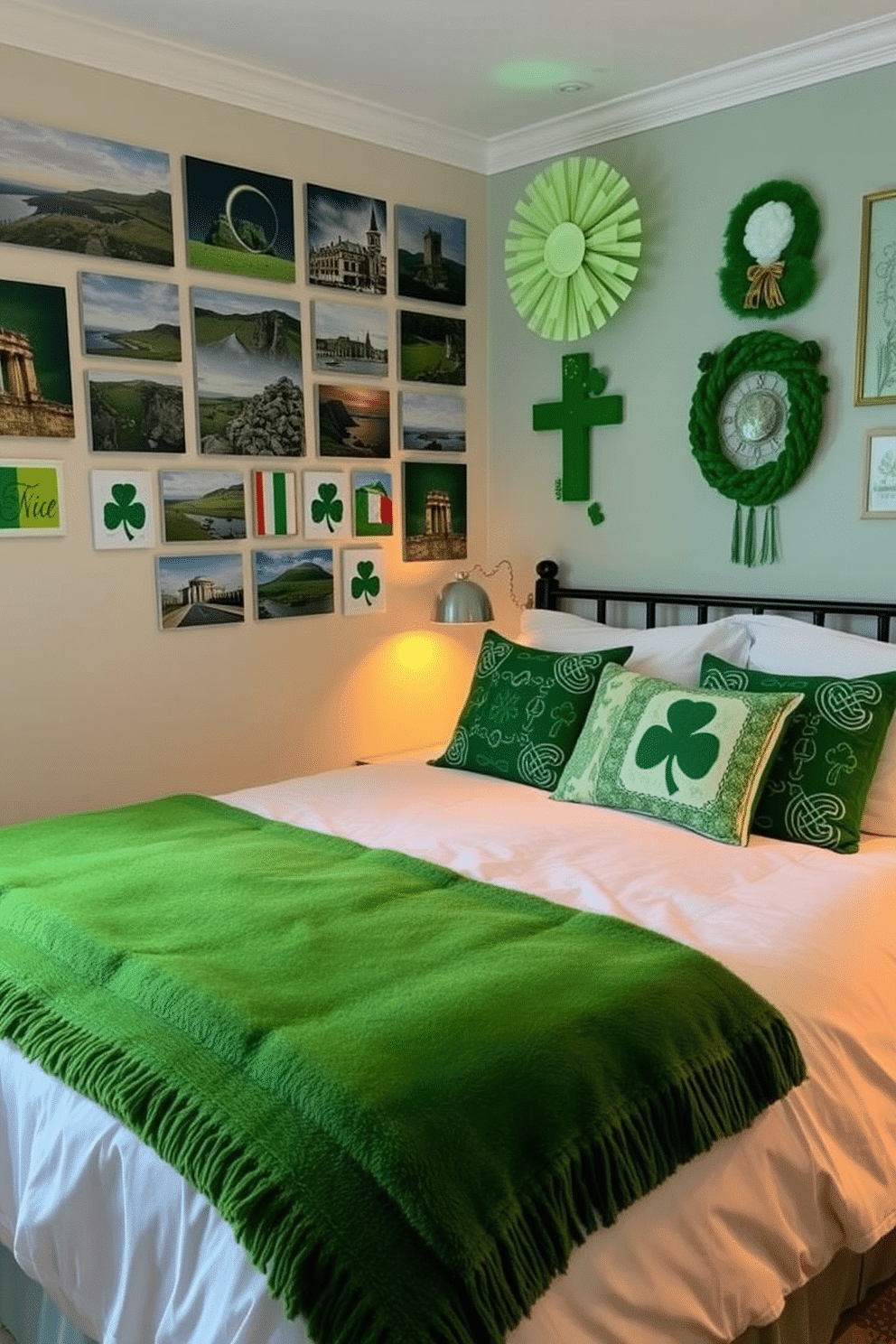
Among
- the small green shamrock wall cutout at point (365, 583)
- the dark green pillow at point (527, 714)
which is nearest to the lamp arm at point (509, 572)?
the small green shamrock wall cutout at point (365, 583)

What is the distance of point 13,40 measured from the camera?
2660mm

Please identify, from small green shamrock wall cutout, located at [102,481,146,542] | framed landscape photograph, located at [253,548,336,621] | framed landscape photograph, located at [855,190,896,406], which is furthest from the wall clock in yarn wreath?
small green shamrock wall cutout, located at [102,481,146,542]

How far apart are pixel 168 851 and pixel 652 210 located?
2.36 m

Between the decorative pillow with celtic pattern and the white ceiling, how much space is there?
162 centimetres

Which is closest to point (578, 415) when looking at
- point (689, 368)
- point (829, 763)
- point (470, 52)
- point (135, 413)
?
point (689, 368)

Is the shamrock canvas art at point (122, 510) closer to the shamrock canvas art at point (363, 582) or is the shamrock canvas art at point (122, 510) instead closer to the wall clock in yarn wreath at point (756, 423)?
the shamrock canvas art at point (363, 582)

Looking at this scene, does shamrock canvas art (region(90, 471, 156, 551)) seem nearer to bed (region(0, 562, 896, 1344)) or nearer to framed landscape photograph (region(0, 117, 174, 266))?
framed landscape photograph (region(0, 117, 174, 266))

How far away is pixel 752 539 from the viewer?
10.4 ft

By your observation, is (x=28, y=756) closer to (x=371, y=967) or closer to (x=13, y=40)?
(x=371, y=967)

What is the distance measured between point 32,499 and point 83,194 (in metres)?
0.78

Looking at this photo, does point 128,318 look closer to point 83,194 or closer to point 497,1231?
point 83,194

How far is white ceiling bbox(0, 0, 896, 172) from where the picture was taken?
8.72ft

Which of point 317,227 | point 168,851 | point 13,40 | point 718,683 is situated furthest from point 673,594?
point 13,40

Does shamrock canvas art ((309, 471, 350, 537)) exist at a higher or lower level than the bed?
higher
